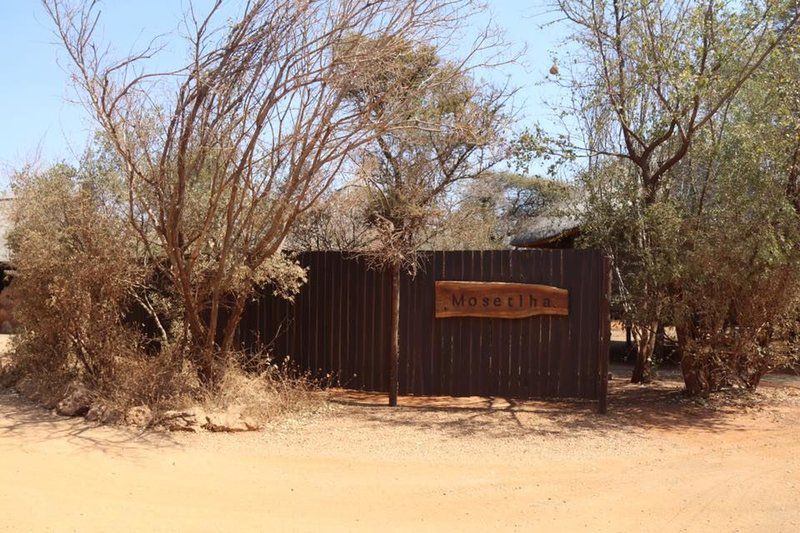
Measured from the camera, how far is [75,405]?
356 inches

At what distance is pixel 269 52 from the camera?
9.18m

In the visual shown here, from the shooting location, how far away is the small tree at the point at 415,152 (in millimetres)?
10156

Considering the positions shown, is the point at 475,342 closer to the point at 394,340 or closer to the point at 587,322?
the point at 394,340

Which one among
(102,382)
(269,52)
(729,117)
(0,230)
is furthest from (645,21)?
(0,230)

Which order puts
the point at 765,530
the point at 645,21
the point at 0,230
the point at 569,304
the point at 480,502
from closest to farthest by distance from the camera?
1. the point at 765,530
2. the point at 480,502
3. the point at 569,304
4. the point at 645,21
5. the point at 0,230

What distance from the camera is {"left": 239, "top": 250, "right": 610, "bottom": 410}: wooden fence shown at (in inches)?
405

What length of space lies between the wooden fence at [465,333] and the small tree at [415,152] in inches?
15.4

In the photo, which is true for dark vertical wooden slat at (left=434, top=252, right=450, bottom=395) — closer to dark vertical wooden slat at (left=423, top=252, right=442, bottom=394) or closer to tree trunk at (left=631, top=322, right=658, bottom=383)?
dark vertical wooden slat at (left=423, top=252, right=442, bottom=394)

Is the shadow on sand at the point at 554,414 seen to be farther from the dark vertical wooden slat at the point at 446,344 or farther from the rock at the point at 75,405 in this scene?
the rock at the point at 75,405

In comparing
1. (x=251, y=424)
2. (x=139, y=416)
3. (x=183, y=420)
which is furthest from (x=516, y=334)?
(x=139, y=416)

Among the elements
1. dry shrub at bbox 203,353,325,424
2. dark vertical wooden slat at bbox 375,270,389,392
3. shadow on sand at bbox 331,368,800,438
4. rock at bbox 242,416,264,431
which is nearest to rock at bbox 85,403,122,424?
dry shrub at bbox 203,353,325,424

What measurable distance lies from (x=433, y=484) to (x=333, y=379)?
15.0 ft

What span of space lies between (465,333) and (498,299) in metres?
0.68

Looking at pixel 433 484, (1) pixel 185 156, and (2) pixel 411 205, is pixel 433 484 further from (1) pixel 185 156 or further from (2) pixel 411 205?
(2) pixel 411 205
